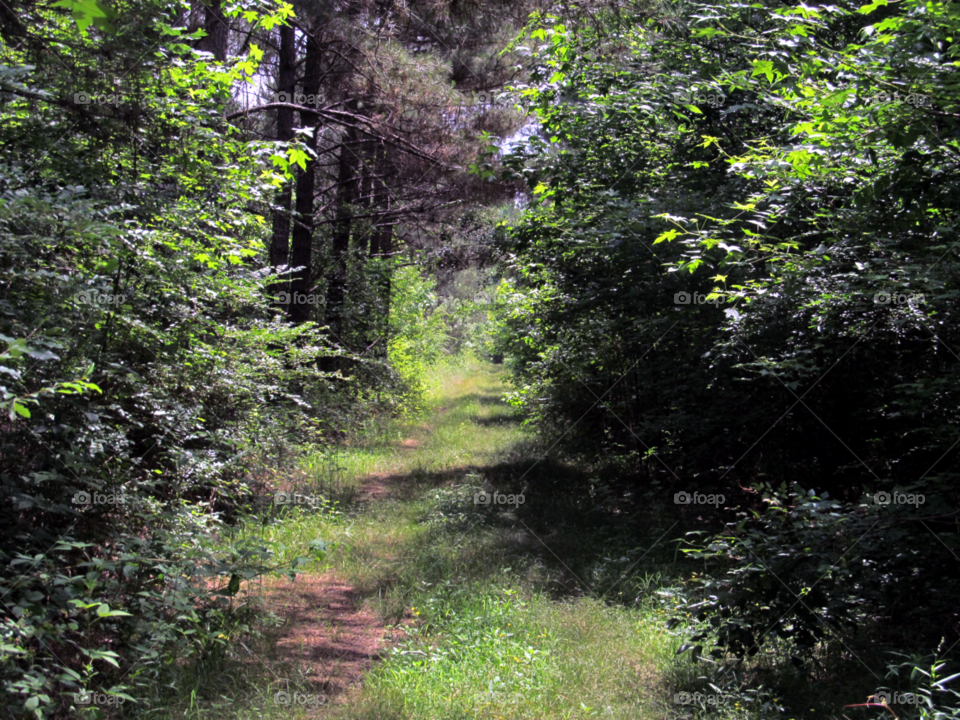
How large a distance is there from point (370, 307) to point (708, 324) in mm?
10243

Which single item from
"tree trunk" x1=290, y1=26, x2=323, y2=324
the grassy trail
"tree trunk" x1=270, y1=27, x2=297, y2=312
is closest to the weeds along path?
the grassy trail

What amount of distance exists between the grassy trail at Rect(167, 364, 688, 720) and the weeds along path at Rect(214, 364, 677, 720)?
16mm

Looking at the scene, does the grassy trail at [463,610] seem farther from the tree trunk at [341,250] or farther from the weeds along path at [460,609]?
the tree trunk at [341,250]

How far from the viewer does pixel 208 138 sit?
20.8ft

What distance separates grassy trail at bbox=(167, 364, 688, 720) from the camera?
4.46 metres

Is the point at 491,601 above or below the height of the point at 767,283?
below

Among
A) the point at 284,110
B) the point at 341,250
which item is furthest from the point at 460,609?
the point at 341,250

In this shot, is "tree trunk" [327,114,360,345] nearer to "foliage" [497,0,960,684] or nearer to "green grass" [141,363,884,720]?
"green grass" [141,363,884,720]

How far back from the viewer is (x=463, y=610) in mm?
6066

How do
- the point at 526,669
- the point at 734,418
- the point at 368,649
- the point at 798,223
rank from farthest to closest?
the point at 734,418
the point at 798,223
the point at 368,649
the point at 526,669

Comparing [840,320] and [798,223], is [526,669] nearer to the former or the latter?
[840,320]

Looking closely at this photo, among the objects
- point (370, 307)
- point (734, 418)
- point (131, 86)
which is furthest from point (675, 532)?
point (370, 307)

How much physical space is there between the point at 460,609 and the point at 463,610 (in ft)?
0.18

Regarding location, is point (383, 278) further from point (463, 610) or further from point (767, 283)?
point (767, 283)
